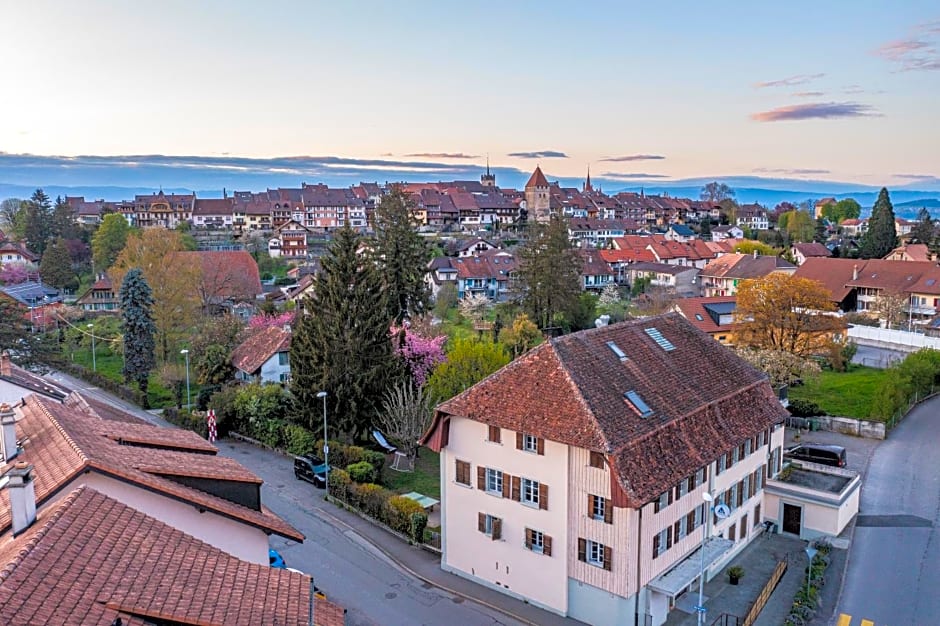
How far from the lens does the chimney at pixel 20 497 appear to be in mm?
12250

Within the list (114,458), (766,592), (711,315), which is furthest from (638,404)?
(711,315)

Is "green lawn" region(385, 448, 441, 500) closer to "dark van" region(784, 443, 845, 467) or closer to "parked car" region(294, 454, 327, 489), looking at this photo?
"parked car" region(294, 454, 327, 489)

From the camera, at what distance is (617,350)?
25.2 metres

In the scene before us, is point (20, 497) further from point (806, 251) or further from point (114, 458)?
point (806, 251)

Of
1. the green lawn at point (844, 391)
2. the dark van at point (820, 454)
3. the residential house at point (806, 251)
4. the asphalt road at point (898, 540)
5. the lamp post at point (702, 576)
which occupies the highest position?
the residential house at point (806, 251)

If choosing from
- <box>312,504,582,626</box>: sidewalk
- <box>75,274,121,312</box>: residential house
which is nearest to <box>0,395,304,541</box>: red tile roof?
<box>312,504,582,626</box>: sidewalk

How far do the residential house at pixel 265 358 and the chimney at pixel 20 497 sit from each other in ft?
102

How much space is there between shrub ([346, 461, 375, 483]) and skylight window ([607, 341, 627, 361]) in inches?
495

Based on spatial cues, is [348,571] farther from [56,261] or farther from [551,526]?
[56,261]

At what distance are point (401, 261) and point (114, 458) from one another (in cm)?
3755

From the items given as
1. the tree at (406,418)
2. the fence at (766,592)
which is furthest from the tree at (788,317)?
the fence at (766,592)

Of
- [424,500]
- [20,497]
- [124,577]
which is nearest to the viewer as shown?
[124,577]

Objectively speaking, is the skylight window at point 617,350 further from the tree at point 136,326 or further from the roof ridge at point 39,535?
the tree at point 136,326

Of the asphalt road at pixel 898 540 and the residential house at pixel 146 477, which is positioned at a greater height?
the residential house at pixel 146 477
